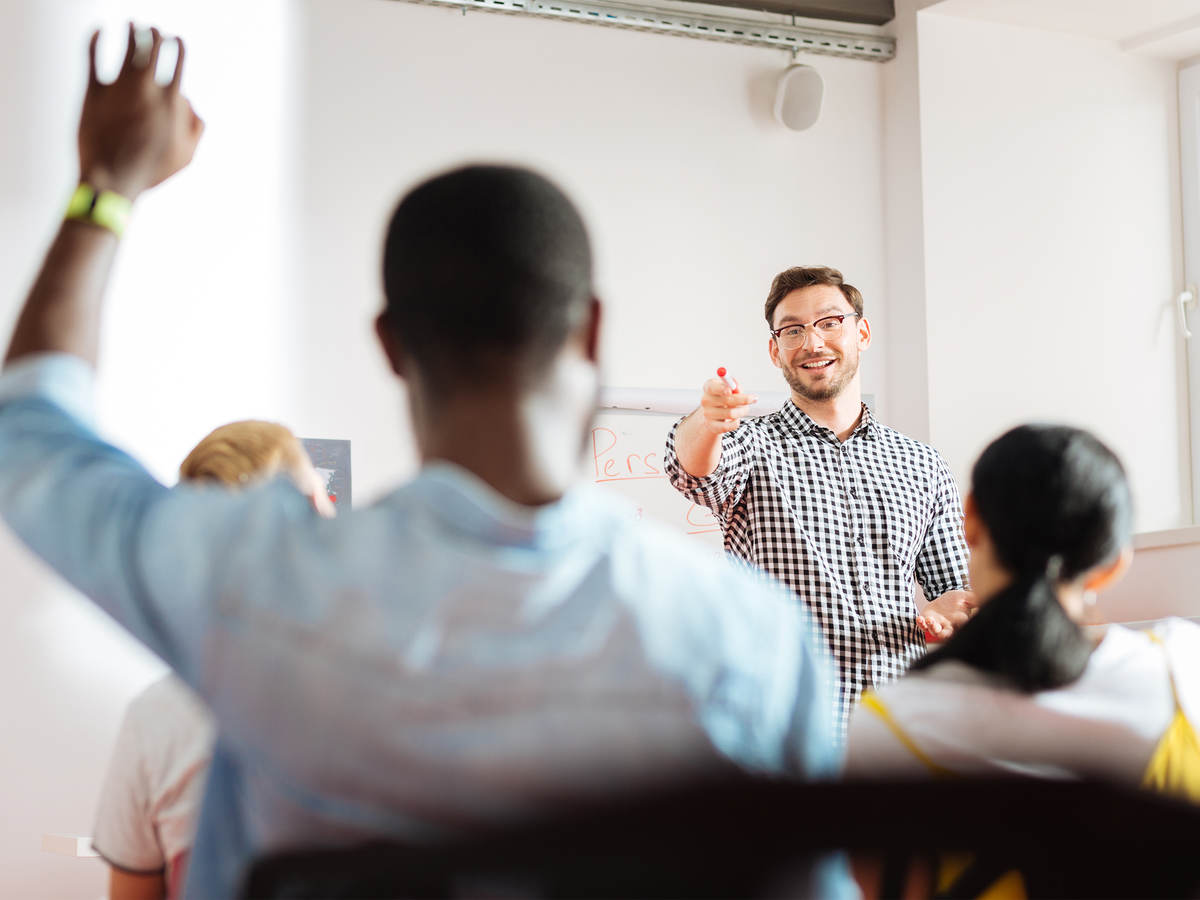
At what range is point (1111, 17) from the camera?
3.92 m

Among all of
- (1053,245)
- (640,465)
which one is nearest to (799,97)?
(1053,245)

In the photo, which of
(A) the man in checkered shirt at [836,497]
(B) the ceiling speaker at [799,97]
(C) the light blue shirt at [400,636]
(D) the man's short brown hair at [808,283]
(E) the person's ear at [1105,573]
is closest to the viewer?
(C) the light blue shirt at [400,636]

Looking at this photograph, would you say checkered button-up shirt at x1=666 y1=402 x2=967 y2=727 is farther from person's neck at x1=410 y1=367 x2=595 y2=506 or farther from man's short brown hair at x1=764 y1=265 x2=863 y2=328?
person's neck at x1=410 y1=367 x2=595 y2=506

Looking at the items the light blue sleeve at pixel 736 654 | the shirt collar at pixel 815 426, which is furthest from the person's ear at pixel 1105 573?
the shirt collar at pixel 815 426

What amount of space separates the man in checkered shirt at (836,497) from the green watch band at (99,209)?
147 centimetres

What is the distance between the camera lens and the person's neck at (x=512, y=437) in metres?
0.66

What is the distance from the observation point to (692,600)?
24.1 inches

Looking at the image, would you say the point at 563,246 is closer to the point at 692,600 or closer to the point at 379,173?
the point at 692,600

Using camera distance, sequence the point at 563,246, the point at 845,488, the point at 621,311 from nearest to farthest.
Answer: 1. the point at 563,246
2. the point at 845,488
3. the point at 621,311

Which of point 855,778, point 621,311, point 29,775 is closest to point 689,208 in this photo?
point 621,311

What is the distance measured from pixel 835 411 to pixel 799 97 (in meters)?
1.61

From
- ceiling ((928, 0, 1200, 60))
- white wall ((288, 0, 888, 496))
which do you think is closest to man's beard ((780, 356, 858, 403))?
white wall ((288, 0, 888, 496))

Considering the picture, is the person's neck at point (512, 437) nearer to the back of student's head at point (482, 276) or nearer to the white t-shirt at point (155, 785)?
the back of student's head at point (482, 276)

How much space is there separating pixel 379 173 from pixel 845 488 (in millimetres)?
1697
